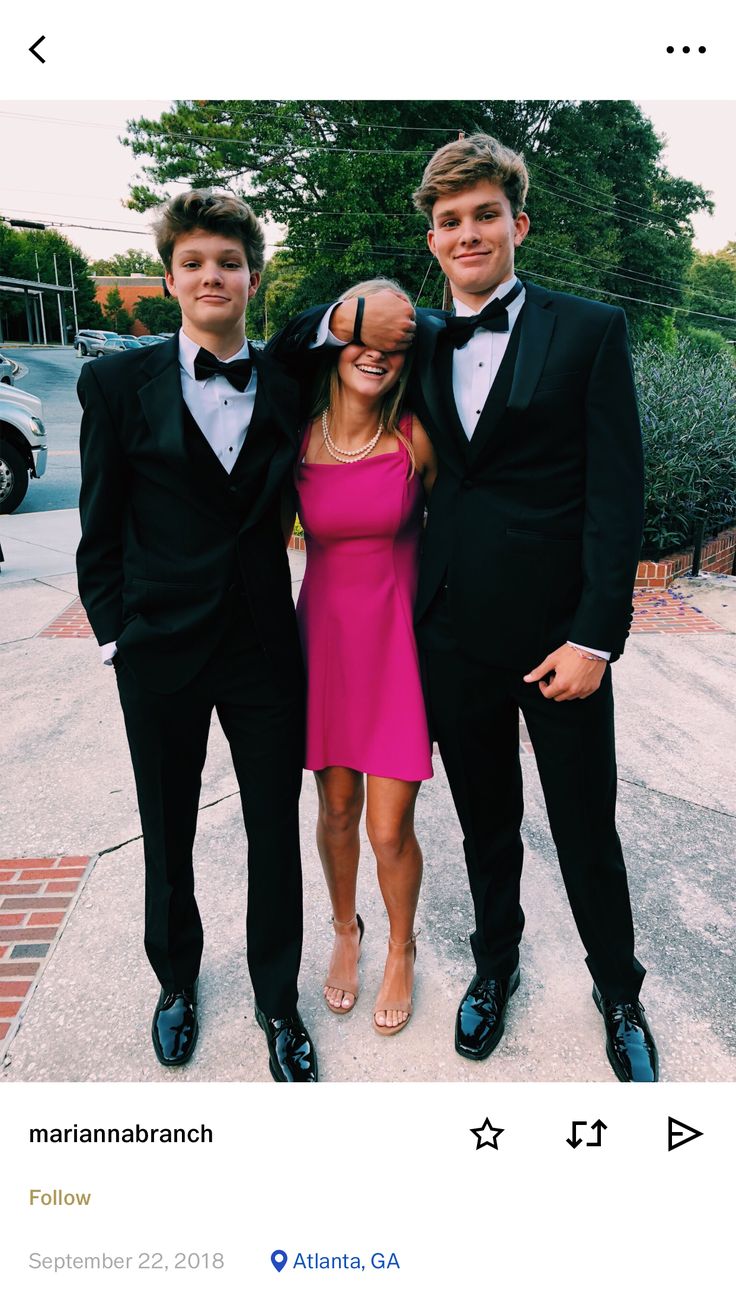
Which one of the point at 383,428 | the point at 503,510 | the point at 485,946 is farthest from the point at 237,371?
the point at 485,946

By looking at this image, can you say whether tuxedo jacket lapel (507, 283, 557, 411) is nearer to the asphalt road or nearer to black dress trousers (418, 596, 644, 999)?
Result: black dress trousers (418, 596, 644, 999)

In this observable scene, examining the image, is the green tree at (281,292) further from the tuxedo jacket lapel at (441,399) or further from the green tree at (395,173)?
the tuxedo jacket lapel at (441,399)

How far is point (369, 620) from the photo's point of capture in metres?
2.17

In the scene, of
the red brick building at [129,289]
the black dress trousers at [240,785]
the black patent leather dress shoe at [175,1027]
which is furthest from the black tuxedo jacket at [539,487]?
the red brick building at [129,289]

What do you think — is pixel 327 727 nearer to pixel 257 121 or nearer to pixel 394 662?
pixel 394 662

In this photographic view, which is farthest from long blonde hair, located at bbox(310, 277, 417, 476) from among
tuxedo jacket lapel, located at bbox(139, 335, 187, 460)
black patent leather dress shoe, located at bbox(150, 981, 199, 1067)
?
black patent leather dress shoe, located at bbox(150, 981, 199, 1067)

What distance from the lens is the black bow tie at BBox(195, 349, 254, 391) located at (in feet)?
6.22

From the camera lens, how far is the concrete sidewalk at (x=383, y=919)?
222 cm

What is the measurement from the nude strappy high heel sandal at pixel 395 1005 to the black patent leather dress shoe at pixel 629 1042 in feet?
1.78

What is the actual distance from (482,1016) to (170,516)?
61.9 inches

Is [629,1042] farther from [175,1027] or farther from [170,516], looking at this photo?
[170,516]

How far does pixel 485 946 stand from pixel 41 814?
204 centimetres
